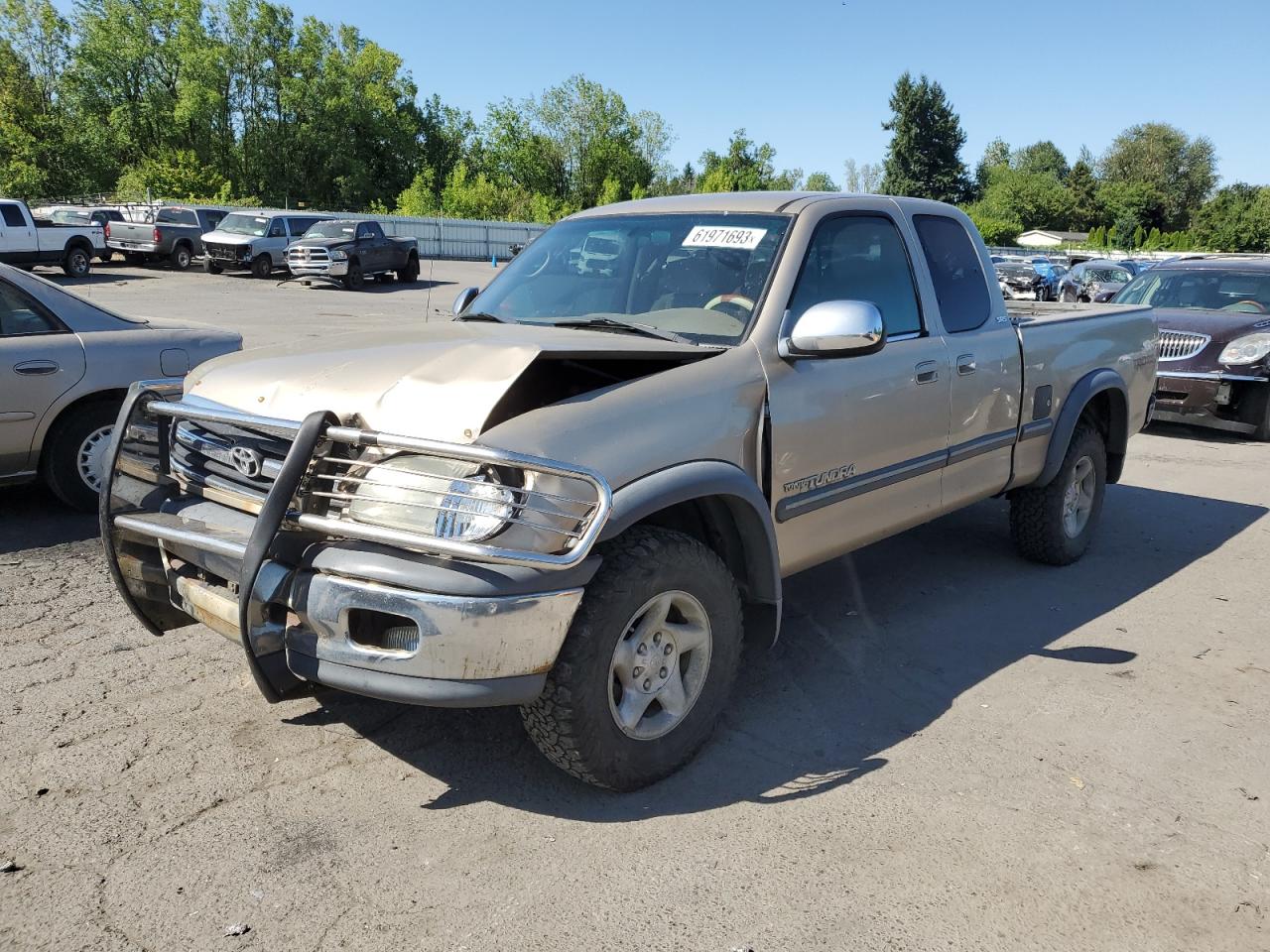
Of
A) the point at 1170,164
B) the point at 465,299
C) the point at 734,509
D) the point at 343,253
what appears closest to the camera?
the point at 734,509

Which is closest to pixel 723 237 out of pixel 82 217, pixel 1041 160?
pixel 82 217

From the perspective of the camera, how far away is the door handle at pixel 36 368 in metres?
5.94

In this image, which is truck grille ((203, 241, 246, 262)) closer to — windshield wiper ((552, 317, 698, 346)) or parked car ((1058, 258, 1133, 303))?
parked car ((1058, 258, 1133, 303))

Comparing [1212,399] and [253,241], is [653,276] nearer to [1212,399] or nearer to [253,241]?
[1212,399]

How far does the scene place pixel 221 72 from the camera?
57688mm

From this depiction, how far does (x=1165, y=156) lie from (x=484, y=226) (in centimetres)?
10225

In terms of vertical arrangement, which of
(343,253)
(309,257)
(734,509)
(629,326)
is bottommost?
(734,509)

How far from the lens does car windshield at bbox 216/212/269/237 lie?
2858 centimetres

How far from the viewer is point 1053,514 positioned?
5.90 meters

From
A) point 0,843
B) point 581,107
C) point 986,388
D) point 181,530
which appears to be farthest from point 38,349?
point 581,107

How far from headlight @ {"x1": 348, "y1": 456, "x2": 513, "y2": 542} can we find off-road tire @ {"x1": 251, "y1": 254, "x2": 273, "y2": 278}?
27595mm

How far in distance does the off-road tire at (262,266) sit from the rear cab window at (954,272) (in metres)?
26.4

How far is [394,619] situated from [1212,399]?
1015 centimetres

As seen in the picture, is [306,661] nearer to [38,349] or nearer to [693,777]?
[693,777]
